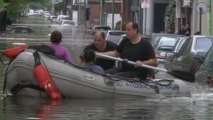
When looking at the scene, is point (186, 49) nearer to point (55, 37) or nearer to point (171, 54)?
point (171, 54)

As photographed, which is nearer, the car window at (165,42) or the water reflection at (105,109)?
the water reflection at (105,109)

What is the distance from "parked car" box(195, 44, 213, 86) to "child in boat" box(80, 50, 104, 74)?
3724 millimetres

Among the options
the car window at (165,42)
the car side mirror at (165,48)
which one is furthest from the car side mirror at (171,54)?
the car window at (165,42)

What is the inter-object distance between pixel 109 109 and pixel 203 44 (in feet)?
30.3

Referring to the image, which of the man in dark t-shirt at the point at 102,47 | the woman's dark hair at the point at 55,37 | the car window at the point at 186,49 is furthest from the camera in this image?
the car window at the point at 186,49

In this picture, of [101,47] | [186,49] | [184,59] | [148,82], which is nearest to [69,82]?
[101,47]

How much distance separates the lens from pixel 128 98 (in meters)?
15.6

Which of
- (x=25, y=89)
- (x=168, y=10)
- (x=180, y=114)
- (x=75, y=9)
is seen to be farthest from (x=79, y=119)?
(x=75, y=9)

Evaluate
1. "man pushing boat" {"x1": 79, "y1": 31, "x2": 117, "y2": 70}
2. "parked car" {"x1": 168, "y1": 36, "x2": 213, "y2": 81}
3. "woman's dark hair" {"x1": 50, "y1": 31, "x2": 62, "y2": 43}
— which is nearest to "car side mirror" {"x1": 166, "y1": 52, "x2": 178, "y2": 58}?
"parked car" {"x1": 168, "y1": 36, "x2": 213, "y2": 81}

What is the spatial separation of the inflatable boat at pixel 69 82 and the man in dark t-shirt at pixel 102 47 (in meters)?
0.94

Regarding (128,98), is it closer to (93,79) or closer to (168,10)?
(93,79)

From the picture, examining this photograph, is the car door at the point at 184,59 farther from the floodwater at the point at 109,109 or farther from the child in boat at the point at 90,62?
the child in boat at the point at 90,62

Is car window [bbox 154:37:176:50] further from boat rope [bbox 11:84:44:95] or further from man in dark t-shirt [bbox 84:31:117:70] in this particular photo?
boat rope [bbox 11:84:44:95]

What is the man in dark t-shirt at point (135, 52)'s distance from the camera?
15.4 meters
